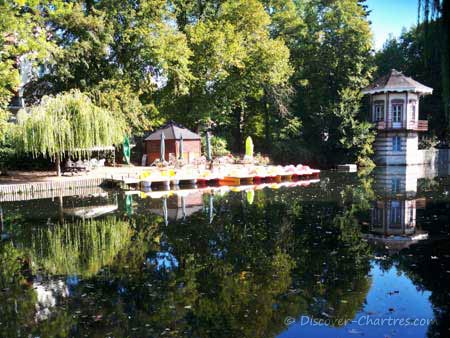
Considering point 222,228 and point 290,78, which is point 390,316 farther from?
point 290,78

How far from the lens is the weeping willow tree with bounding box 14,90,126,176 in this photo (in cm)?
2011

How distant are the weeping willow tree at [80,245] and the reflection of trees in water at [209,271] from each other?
0.02 m

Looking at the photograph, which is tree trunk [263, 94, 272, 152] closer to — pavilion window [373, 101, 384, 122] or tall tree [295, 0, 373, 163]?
tall tree [295, 0, 373, 163]

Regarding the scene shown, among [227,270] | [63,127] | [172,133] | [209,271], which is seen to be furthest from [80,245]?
[172,133]

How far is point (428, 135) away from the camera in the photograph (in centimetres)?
4109

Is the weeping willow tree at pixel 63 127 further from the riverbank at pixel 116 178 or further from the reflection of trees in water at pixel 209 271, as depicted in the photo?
the reflection of trees in water at pixel 209 271

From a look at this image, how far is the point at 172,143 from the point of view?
28578 mm

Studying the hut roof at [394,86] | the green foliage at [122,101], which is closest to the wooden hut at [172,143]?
the green foliage at [122,101]

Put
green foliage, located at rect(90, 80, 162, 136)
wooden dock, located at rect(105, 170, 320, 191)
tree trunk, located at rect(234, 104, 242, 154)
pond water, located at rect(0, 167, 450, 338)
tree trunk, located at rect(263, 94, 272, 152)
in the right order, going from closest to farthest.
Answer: pond water, located at rect(0, 167, 450, 338)
wooden dock, located at rect(105, 170, 320, 191)
green foliage, located at rect(90, 80, 162, 136)
tree trunk, located at rect(263, 94, 272, 152)
tree trunk, located at rect(234, 104, 242, 154)

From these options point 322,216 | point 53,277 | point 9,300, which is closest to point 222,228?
point 322,216

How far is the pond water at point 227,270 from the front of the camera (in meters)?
6.00

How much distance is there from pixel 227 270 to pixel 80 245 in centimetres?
386

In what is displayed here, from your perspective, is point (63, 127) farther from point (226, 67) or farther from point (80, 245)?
point (226, 67)

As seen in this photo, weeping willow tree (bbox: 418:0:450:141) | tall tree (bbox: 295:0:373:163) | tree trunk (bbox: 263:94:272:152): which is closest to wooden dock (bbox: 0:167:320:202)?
tall tree (bbox: 295:0:373:163)
